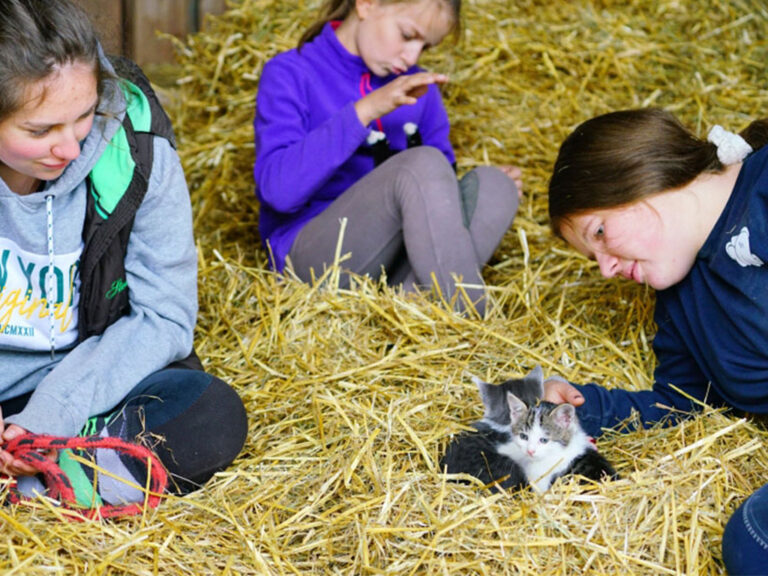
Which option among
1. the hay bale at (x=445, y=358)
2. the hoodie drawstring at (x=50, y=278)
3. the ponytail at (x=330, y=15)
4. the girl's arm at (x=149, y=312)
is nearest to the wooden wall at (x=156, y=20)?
the hay bale at (x=445, y=358)

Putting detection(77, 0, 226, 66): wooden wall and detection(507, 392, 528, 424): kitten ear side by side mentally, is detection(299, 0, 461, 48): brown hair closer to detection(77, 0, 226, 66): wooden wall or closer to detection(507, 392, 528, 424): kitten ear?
detection(77, 0, 226, 66): wooden wall

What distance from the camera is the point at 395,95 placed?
329 cm

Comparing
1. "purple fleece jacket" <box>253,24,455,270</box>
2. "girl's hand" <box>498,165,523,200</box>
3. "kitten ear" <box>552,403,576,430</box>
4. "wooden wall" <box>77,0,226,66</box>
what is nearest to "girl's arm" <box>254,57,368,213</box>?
"purple fleece jacket" <box>253,24,455,270</box>

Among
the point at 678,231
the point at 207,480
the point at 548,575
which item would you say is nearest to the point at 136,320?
the point at 207,480

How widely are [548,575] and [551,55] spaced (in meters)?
3.44

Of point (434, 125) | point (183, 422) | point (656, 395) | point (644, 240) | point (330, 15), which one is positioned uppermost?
point (330, 15)

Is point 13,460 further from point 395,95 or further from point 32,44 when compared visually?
point 395,95

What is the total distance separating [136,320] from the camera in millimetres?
2697

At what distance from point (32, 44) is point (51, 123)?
0.19 meters

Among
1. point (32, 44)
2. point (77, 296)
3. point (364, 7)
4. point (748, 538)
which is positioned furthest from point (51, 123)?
point (748, 538)

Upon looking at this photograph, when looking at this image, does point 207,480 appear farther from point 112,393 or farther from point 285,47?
point 285,47

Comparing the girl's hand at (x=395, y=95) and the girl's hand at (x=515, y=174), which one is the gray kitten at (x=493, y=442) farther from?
the girl's hand at (x=515, y=174)

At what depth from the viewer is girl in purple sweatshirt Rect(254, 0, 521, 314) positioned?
11.1 ft

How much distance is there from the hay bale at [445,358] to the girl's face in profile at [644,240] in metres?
0.43
